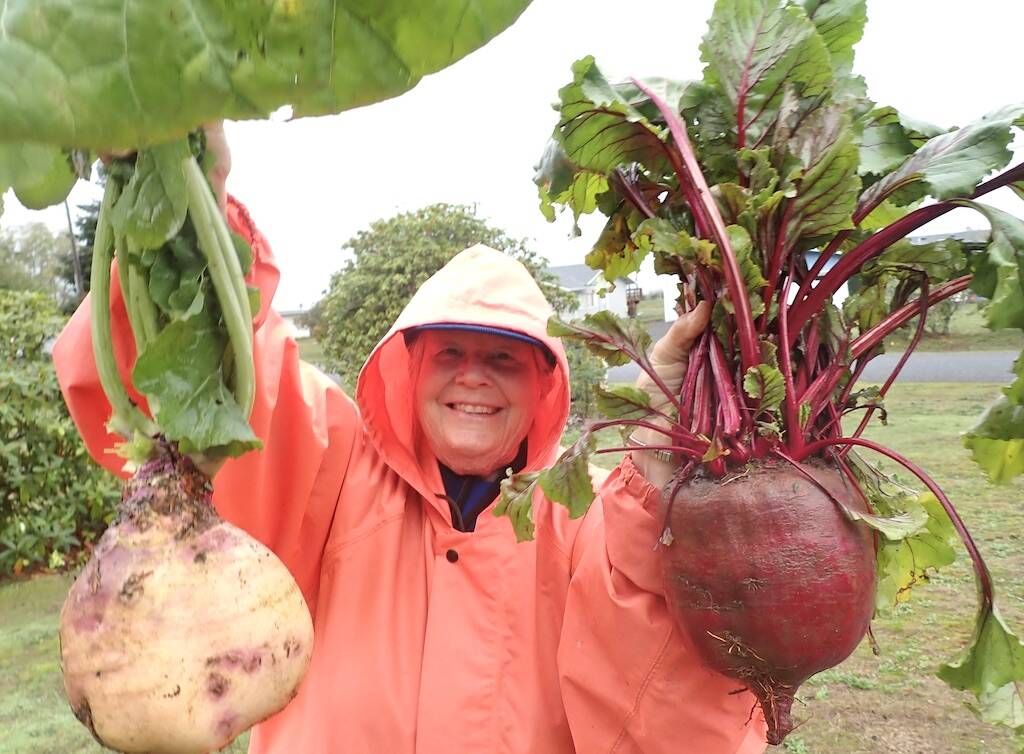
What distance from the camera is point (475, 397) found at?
2455 millimetres

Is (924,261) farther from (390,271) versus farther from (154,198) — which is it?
(390,271)

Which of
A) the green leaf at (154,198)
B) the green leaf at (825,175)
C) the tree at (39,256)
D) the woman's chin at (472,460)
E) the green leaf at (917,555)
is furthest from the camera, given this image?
the tree at (39,256)

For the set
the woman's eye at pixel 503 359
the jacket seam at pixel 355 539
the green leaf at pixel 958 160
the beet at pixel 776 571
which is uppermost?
the green leaf at pixel 958 160

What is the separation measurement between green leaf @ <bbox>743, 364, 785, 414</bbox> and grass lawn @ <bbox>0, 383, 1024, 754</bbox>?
2910 mm

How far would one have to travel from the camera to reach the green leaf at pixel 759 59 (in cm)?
173

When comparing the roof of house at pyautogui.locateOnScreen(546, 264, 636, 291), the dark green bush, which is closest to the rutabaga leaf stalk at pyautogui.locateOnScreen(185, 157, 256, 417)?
the dark green bush

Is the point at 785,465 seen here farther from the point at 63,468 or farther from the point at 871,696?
the point at 63,468

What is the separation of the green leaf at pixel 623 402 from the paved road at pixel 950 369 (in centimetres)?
1485

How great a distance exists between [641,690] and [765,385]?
95 cm

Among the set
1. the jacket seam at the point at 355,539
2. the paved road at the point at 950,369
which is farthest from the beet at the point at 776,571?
the paved road at the point at 950,369

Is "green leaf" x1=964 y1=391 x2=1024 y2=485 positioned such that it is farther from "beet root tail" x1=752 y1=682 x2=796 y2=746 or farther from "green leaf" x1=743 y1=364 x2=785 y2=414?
"beet root tail" x1=752 y1=682 x2=796 y2=746

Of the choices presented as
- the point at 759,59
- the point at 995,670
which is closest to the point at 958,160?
the point at 759,59

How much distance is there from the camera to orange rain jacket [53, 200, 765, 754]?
1962 mm

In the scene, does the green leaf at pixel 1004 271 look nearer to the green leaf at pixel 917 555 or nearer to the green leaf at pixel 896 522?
the green leaf at pixel 896 522
